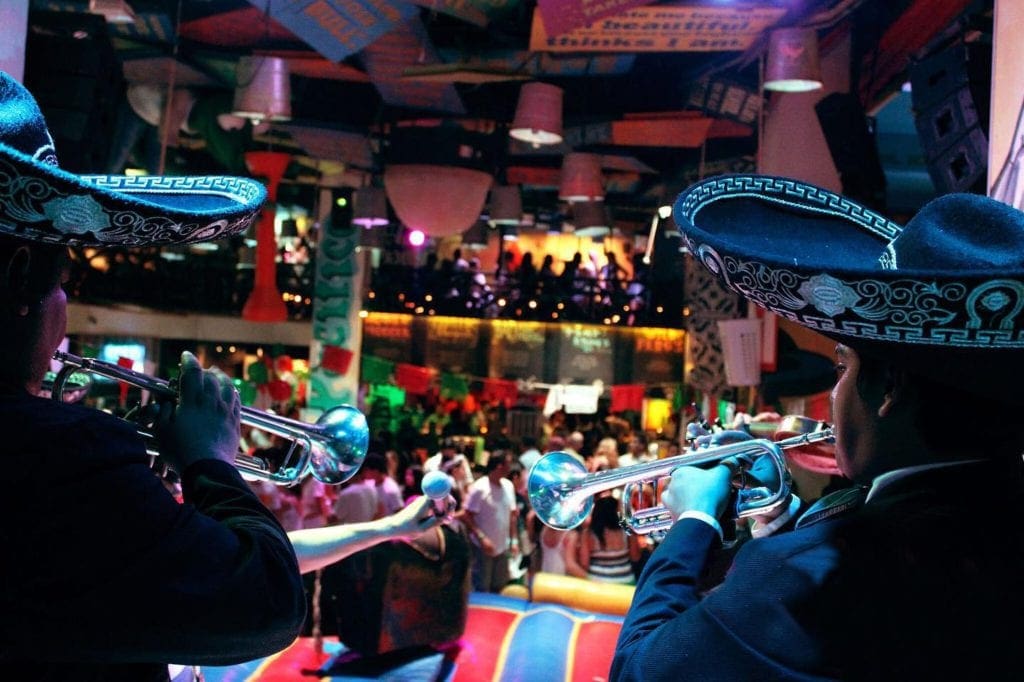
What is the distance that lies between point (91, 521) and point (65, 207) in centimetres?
39

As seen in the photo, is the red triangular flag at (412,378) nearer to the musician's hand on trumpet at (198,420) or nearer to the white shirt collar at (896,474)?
the musician's hand on trumpet at (198,420)

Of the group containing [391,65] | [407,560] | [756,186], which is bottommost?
[407,560]

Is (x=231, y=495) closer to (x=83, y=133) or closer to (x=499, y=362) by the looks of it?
(x=83, y=133)

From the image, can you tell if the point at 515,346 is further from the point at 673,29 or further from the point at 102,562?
the point at 102,562

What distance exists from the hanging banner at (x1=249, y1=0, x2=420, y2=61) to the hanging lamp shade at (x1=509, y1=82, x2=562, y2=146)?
4.79 feet

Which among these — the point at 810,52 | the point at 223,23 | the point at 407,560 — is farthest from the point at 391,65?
the point at 407,560

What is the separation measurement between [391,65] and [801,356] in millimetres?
3869

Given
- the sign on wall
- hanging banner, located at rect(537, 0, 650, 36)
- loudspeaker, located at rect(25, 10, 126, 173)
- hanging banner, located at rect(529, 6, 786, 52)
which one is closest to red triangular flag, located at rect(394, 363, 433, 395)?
the sign on wall

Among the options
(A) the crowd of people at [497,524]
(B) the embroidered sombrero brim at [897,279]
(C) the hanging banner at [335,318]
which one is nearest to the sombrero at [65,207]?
(B) the embroidered sombrero brim at [897,279]

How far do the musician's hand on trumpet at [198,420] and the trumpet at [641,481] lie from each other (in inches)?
30.2

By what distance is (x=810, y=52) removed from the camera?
596 centimetres

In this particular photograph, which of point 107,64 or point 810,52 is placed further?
point 107,64

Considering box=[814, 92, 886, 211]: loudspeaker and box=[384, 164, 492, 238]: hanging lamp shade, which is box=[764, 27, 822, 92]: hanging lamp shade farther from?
box=[384, 164, 492, 238]: hanging lamp shade

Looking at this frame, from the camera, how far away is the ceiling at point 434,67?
6.33m
